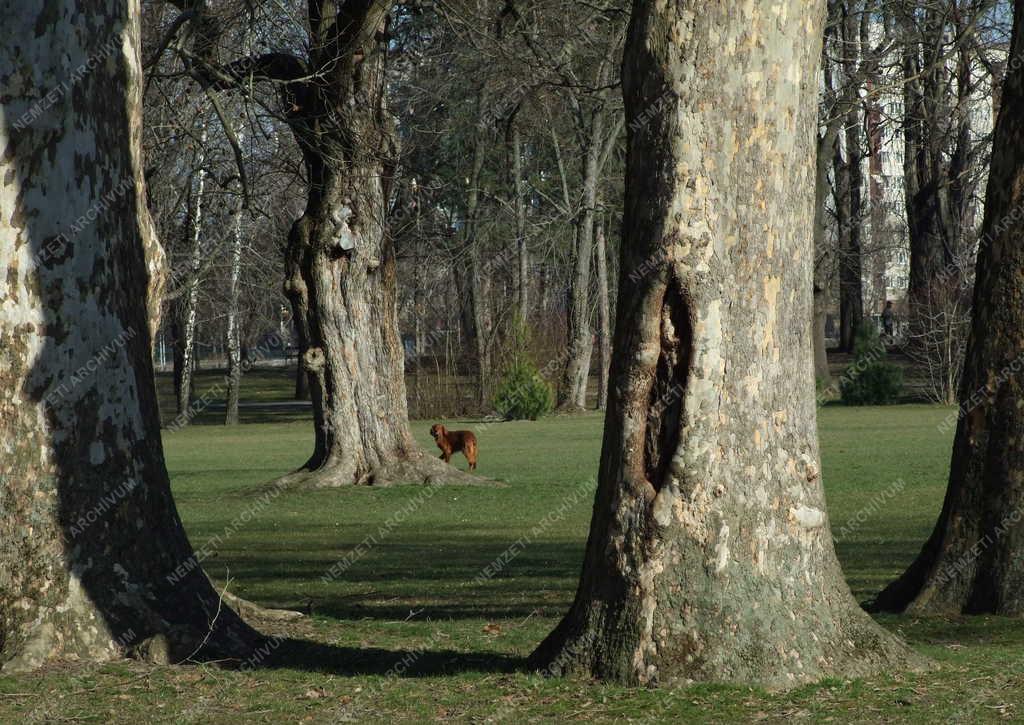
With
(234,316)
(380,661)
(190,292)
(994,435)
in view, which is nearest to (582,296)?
(234,316)

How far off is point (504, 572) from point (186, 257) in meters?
34.5

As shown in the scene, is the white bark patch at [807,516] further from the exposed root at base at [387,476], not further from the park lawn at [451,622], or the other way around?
the exposed root at base at [387,476]

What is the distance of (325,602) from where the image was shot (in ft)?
35.5

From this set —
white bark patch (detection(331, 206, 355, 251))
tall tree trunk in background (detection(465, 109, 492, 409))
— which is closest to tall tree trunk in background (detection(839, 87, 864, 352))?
tall tree trunk in background (detection(465, 109, 492, 409))

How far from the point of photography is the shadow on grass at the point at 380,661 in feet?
24.3

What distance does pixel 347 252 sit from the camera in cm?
2047

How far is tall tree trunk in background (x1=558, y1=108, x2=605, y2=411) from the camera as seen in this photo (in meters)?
45.2

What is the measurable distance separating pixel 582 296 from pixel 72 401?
128 feet

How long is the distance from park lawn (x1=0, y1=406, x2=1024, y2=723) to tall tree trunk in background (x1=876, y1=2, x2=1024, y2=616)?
0.29 metres

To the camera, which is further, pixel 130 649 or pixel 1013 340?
pixel 1013 340

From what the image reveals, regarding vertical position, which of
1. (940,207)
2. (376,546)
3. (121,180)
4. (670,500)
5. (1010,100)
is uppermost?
(940,207)

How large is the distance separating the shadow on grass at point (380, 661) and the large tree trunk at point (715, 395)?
2.45 feet

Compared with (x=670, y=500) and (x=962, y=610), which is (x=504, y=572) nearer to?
(x=962, y=610)

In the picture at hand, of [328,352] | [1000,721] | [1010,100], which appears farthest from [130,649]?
[328,352]
